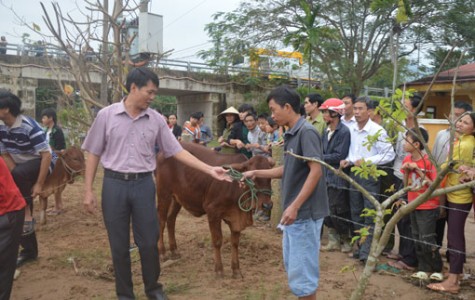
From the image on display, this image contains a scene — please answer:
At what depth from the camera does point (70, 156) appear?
298 inches

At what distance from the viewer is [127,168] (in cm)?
371

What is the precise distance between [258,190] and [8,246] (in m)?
2.27

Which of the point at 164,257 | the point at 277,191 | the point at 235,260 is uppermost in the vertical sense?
the point at 277,191

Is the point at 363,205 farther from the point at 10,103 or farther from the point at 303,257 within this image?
the point at 10,103

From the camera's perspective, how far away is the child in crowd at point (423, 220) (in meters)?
4.62

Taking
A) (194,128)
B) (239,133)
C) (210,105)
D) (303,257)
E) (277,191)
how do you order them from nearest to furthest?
1. (303,257)
2. (277,191)
3. (239,133)
4. (194,128)
5. (210,105)

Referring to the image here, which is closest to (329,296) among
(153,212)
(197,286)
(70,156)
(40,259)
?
(197,286)

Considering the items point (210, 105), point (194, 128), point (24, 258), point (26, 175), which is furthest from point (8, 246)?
point (210, 105)

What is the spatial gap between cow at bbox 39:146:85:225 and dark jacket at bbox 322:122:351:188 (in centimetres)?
426

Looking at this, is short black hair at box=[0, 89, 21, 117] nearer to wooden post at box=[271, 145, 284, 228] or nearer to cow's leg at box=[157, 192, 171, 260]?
cow's leg at box=[157, 192, 171, 260]

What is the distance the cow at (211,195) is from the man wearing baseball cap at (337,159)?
119 centimetres

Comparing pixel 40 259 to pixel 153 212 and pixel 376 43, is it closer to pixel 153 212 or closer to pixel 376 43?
pixel 153 212

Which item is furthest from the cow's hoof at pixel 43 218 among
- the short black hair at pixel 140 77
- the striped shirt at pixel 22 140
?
the short black hair at pixel 140 77

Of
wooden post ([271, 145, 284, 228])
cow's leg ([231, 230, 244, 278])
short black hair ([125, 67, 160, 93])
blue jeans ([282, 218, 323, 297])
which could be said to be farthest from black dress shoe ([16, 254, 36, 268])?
blue jeans ([282, 218, 323, 297])
